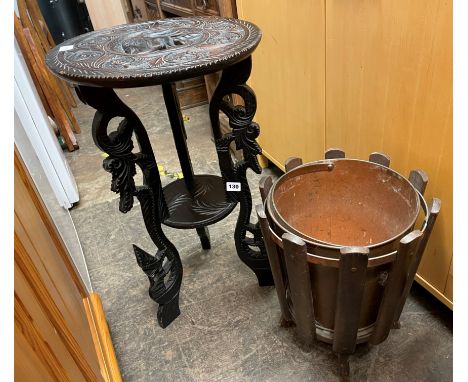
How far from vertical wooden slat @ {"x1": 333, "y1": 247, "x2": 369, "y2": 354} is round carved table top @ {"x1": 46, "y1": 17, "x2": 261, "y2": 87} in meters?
0.59

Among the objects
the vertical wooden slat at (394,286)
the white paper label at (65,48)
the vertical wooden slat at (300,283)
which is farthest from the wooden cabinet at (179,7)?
the vertical wooden slat at (394,286)

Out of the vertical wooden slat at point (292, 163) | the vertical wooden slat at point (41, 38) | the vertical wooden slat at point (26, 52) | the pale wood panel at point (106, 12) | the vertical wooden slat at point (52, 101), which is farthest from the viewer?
the pale wood panel at point (106, 12)

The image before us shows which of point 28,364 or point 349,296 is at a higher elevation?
point 28,364

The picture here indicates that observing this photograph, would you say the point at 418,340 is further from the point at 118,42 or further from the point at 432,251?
the point at 118,42

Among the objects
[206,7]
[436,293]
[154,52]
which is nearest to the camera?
[154,52]

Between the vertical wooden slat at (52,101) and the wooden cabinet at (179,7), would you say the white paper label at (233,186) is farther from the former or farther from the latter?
the vertical wooden slat at (52,101)

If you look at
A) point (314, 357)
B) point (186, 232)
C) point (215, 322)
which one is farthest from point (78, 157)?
point (314, 357)

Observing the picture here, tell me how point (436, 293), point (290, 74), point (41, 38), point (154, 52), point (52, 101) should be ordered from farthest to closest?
point (41, 38)
point (52, 101)
point (290, 74)
point (436, 293)
point (154, 52)

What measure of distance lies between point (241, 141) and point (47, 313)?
0.76 m

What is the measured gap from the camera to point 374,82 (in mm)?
1200

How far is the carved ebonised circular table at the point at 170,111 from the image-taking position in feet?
3.26

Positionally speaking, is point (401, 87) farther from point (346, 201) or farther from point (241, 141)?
point (241, 141)

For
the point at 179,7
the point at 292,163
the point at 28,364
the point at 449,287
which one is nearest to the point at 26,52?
the point at 179,7

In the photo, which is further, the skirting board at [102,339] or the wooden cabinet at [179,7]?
the wooden cabinet at [179,7]
